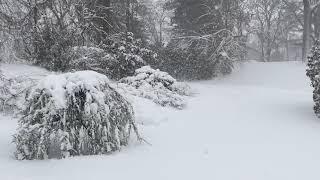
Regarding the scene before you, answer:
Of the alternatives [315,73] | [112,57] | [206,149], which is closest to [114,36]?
[112,57]

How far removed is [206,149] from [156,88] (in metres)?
4.64

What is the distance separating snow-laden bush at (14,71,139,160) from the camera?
573 centimetres

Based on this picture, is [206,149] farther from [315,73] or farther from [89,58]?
[89,58]

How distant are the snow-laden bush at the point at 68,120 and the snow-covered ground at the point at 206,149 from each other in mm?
196

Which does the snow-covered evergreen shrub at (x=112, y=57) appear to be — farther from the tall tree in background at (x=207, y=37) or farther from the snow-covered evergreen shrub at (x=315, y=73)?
the tall tree in background at (x=207, y=37)

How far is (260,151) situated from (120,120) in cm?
217

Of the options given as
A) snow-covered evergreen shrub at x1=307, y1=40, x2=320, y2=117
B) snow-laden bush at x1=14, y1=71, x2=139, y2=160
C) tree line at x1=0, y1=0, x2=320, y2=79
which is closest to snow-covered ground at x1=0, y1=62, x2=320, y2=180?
snow-laden bush at x1=14, y1=71, x2=139, y2=160

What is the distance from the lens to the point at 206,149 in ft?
21.4

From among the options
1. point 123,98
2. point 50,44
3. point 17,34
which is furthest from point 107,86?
point 50,44

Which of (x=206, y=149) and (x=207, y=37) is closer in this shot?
(x=206, y=149)

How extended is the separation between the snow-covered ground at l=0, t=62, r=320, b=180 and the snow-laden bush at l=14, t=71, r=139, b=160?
0.64 ft

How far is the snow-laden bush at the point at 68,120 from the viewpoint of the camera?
5.73 m

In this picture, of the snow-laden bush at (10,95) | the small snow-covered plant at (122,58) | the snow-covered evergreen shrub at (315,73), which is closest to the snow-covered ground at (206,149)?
the snow-covered evergreen shrub at (315,73)

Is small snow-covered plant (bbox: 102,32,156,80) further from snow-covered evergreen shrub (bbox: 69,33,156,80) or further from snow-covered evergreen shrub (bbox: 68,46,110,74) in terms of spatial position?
snow-covered evergreen shrub (bbox: 68,46,110,74)
